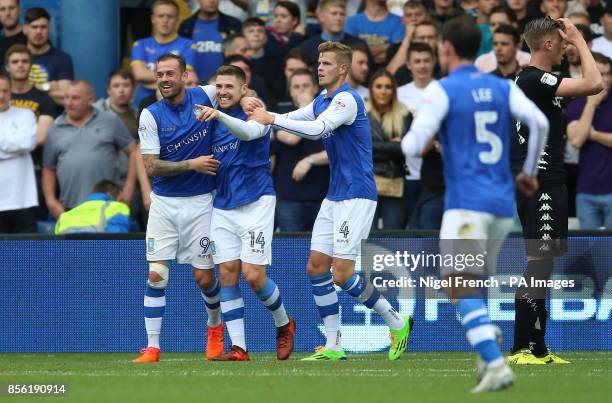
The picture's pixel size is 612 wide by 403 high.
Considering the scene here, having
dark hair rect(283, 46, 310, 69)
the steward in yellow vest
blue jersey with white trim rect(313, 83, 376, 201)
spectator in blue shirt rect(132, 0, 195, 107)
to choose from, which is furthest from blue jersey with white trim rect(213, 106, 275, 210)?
spectator in blue shirt rect(132, 0, 195, 107)

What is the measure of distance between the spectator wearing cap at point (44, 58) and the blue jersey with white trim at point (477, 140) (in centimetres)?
803

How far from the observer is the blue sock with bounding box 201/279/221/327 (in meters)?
12.1

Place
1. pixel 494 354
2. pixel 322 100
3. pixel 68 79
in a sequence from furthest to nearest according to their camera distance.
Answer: pixel 68 79, pixel 322 100, pixel 494 354

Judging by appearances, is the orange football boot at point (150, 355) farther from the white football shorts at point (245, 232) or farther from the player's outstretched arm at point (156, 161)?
the player's outstretched arm at point (156, 161)

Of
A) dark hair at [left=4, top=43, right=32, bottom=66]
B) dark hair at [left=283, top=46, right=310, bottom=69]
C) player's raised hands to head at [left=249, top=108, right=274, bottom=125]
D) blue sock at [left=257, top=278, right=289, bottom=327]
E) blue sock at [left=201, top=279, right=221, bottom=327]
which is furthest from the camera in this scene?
dark hair at [left=4, top=43, right=32, bottom=66]

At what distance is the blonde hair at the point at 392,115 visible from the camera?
14.2 metres

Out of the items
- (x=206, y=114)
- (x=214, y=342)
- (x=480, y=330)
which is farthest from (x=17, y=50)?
(x=480, y=330)

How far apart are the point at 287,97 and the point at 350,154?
3.75 metres

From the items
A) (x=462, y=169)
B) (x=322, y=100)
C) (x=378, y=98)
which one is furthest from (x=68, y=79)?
(x=462, y=169)

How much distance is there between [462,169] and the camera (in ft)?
28.3

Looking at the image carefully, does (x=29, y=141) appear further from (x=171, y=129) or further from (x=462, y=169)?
(x=462, y=169)

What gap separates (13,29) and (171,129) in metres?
5.31

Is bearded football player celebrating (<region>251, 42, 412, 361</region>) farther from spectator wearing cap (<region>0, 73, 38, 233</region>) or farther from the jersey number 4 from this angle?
spectator wearing cap (<region>0, 73, 38, 233</region>)

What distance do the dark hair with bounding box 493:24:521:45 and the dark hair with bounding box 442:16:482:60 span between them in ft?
19.2
